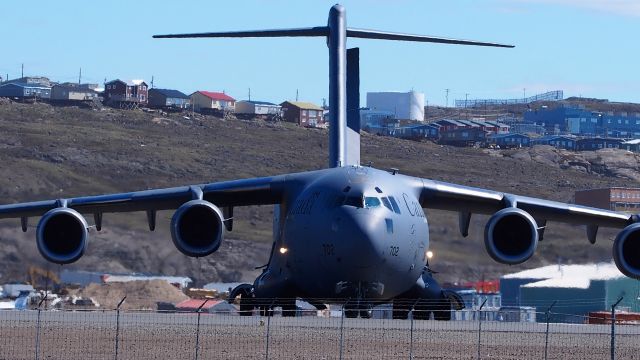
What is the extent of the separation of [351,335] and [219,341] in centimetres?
273

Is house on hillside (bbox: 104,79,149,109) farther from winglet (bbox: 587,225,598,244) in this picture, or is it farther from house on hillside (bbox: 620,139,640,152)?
winglet (bbox: 587,225,598,244)

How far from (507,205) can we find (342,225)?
14.2 ft

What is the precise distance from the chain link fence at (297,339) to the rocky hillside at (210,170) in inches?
403

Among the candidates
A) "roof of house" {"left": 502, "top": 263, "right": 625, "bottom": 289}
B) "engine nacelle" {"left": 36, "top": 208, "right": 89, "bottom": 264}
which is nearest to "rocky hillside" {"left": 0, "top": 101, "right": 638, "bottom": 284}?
"roof of house" {"left": 502, "top": 263, "right": 625, "bottom": 289}

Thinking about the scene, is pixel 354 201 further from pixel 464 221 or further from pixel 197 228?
pixel 464 221

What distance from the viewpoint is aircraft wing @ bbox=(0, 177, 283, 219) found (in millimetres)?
28719

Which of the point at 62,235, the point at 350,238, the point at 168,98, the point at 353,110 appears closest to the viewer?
the point at 350,238

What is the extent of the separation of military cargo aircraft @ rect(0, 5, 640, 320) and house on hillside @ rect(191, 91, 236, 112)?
9537cm

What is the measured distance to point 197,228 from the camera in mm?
27953

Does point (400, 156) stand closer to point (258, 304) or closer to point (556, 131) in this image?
point (556, 131)

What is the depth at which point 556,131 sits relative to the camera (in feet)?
525

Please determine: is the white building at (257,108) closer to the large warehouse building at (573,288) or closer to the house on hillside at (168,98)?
the house on hillside at (168,98)

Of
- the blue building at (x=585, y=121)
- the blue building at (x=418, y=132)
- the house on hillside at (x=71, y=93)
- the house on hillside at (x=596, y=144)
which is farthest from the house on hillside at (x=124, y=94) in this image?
the blue building at (x=585, y=121)

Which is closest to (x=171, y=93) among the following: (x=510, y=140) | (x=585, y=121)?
(x=510, y=140)
